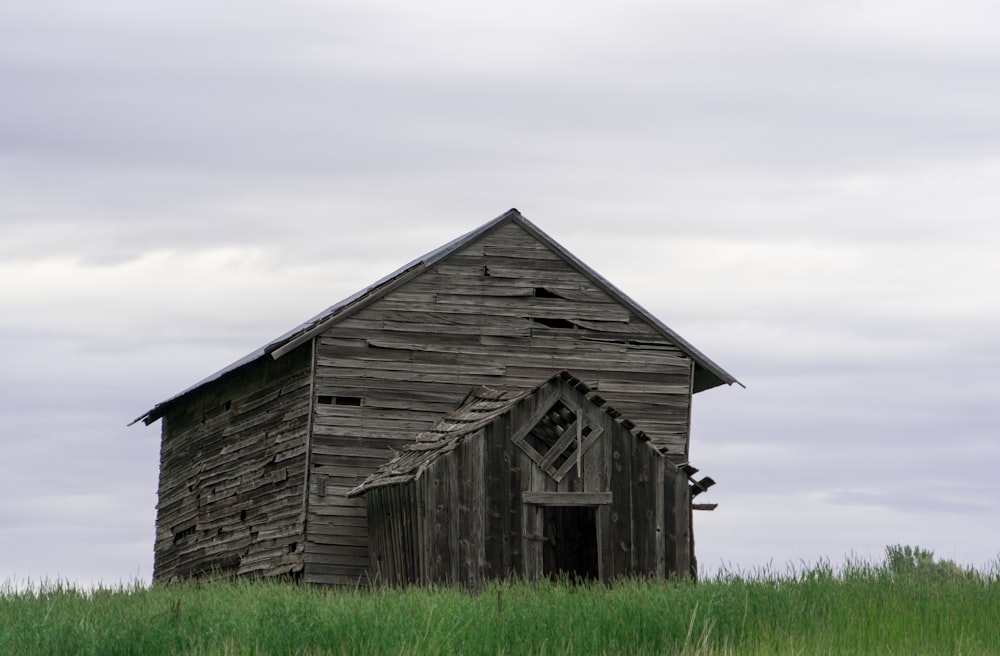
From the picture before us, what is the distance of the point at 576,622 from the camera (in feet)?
46.4

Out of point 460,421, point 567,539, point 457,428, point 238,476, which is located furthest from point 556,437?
point 238,476

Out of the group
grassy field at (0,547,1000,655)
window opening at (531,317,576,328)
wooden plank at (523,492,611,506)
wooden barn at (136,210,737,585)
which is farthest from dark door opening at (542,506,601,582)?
grassy field at (0,547,1000,655)

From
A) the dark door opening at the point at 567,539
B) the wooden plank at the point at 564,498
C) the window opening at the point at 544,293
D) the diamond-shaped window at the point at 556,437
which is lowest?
the dark door opening at the point at 567,539

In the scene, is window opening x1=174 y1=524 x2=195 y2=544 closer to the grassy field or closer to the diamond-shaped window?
the diamond-shaped window

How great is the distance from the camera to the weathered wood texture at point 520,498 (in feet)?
71.9

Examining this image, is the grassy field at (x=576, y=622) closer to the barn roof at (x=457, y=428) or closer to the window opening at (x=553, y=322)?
the barn roof at (x=457, y=428)

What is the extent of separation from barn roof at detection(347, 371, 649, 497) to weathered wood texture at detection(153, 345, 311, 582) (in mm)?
2021

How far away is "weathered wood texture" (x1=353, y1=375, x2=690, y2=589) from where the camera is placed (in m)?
21.9

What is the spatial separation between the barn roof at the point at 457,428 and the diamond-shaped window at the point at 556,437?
40cm

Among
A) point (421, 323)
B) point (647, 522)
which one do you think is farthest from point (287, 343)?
point (647, 522)

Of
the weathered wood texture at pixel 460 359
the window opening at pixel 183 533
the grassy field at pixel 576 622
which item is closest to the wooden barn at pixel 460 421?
the weathered wood texture at pixel 460 359

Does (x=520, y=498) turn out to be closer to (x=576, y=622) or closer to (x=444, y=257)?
(x=444, y=257)

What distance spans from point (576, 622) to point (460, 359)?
12.7 metres

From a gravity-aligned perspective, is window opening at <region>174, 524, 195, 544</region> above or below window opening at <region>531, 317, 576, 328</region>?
below
